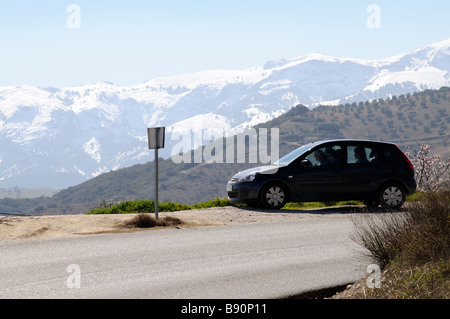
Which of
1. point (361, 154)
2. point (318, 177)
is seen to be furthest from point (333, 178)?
point (361, 154)

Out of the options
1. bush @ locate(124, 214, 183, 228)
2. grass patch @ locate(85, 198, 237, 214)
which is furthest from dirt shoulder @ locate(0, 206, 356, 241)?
grass patch @ locate(85, 198, 237, 214)

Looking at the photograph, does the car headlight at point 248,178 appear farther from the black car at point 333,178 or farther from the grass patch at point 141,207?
the grass patch at point 141,207

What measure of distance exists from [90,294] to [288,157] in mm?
10012

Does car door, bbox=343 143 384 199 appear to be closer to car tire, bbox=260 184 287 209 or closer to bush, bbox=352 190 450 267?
car tire, bbox=260 184 287 209

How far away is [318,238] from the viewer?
1190cm

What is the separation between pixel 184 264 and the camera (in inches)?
369

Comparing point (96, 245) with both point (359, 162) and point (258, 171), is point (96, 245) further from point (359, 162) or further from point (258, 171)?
point (359, 162)

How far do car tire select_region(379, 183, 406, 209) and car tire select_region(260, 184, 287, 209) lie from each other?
2.40 m

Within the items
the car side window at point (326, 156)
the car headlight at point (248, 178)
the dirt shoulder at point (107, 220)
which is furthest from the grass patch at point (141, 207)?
the car side window at point (326, 156)

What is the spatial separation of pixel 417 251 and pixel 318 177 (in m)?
8.58

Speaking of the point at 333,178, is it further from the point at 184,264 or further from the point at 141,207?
the point at 184,264
